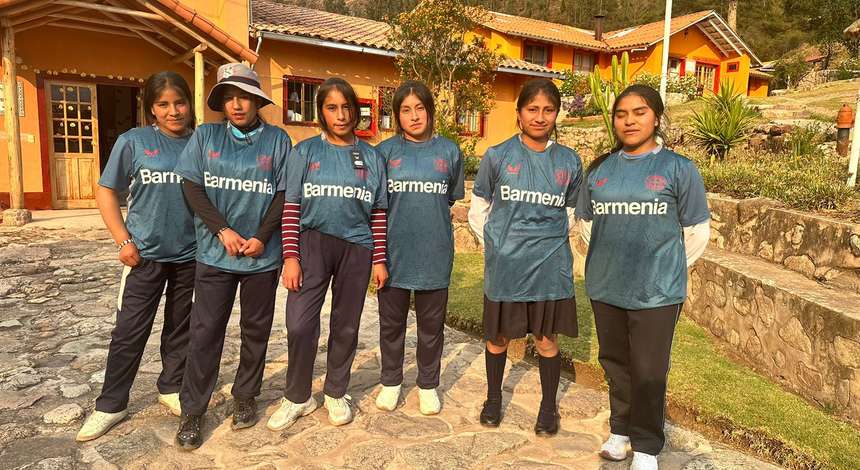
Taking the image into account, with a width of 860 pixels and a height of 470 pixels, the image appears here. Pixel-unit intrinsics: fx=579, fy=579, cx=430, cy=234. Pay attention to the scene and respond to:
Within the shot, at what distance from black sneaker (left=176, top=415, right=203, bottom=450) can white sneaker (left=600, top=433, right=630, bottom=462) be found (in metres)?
1.96

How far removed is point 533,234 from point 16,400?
9.74ft

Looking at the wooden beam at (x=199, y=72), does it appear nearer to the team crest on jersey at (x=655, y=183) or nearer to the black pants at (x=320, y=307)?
the black pants at (x=320, y=307)

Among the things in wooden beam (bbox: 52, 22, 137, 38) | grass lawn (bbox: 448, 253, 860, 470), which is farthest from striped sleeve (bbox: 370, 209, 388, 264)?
wooden beam (bbox: 52, 22, 137, 38)

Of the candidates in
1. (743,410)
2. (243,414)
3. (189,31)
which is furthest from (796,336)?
(189,31)

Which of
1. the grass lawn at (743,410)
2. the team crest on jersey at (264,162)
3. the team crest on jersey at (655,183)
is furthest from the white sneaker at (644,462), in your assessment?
the team crest on jersey at (264,162)

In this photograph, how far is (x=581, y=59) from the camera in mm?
26047

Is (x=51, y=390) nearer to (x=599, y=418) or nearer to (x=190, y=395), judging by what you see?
(x=190, y=395)

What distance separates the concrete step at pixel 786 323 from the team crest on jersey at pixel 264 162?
10.5 feet

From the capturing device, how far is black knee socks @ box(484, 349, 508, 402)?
3.07 metres

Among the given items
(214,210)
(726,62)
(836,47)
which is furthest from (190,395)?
(836,47)

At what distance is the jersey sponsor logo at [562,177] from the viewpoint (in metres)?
2.89

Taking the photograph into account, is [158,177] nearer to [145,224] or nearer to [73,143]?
[145,224]

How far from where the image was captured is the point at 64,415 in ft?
9.95

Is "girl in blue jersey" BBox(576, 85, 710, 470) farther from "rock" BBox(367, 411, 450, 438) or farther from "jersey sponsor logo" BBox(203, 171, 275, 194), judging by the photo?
"jersey sponsor logo" BBox(203, 171, 275, 194)
